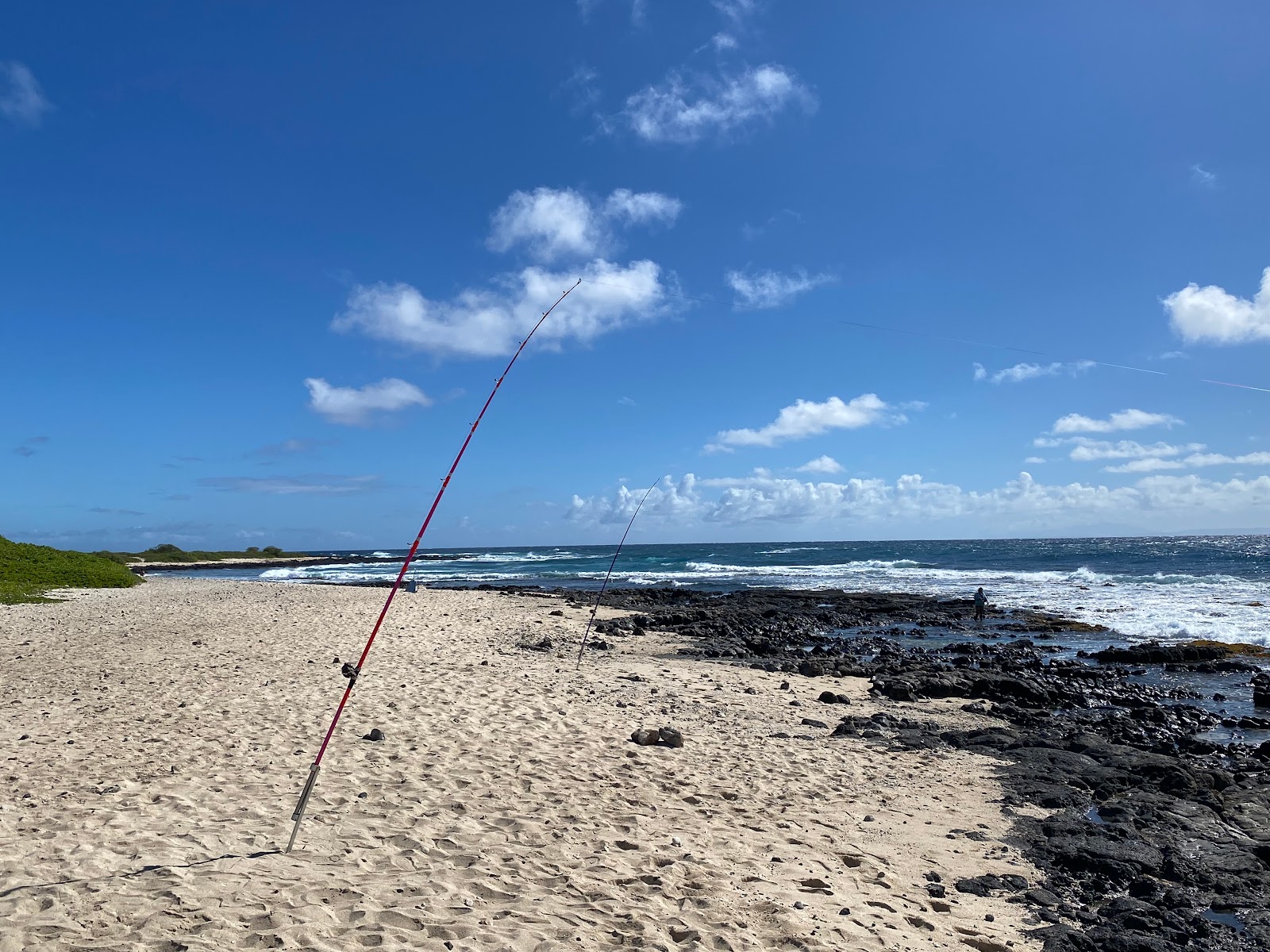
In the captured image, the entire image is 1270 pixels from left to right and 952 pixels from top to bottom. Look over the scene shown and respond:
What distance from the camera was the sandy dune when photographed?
4.44 meters

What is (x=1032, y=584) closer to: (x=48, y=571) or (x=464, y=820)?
(x=464, y=820)

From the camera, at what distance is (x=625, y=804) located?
265 inches

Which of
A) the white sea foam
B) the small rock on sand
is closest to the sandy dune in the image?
the small rock on sand

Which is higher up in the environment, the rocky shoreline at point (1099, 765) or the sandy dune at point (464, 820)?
the sandy dune at point (464, 820)

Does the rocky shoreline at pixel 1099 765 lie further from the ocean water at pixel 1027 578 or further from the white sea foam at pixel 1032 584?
the ocean water at pixel 1027 578

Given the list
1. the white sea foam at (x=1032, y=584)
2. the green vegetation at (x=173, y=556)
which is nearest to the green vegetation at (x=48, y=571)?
the white sea foam at (x=1032, y=584)

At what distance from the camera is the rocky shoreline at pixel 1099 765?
5453 millimetres

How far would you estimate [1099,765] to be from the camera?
8.98 meters

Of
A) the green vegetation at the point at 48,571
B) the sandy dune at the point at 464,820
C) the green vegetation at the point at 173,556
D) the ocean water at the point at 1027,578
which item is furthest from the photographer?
the green vegetation at the point at 173,556

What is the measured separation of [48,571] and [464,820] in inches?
1353

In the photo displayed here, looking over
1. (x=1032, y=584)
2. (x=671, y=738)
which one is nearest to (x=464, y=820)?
(x=671, y=738)

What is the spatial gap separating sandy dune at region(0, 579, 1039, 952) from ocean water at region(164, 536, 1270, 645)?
60.1 feet

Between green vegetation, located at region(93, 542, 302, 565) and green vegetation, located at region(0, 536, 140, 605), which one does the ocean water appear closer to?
green vegetation, located at region(0, 536, 140, 605)

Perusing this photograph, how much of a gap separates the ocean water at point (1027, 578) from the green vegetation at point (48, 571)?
12302 mm
